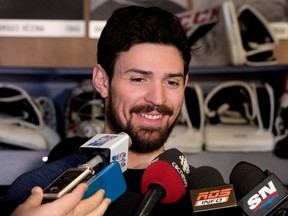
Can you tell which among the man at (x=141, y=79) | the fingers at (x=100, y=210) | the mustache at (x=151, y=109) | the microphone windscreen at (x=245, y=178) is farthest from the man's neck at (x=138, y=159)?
the fingers at (x=100, y=210)

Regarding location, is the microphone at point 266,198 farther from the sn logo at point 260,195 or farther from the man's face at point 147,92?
the man's face at point 147,92

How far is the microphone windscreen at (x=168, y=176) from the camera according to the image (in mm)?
973

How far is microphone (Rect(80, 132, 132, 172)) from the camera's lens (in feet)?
3.12

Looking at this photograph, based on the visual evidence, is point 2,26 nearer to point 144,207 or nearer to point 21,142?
point 21,142

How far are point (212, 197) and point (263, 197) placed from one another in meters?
0.09

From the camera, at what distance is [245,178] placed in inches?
43.5

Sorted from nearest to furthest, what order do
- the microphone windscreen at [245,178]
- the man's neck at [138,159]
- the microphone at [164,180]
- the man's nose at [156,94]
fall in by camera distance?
the microphone at [164,180]
the microphone windscreen at [245,178]
the man's nose at [156,94]
the man's neck at [138,159]

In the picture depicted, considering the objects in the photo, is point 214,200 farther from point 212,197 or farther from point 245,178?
point 245,178

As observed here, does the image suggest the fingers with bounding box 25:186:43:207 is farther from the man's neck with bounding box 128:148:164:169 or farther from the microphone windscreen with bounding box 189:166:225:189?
the man's neck with bounding box 128:148:164:169

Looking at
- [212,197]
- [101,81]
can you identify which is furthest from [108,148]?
[101,81]

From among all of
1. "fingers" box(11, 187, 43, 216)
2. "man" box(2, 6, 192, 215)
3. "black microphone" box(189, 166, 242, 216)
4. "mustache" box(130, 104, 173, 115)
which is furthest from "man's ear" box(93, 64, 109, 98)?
"fingers" box(11, 187, 43, 216)

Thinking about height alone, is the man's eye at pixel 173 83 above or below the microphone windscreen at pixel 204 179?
above

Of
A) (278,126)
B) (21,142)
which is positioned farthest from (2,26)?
(278,126)

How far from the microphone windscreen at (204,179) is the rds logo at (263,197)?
0.07m
